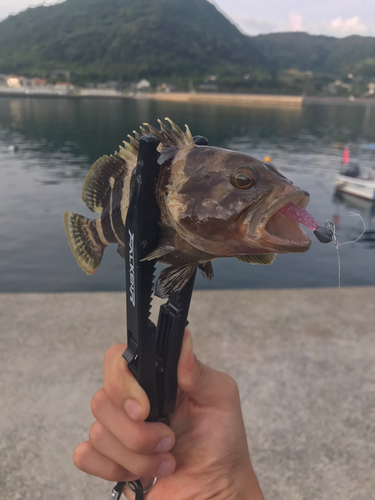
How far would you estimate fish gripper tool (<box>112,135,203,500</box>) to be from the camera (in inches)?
45.2

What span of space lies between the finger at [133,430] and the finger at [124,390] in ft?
0.20

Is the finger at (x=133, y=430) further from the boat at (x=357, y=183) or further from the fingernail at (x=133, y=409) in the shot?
the boat at (x=357, y=183)

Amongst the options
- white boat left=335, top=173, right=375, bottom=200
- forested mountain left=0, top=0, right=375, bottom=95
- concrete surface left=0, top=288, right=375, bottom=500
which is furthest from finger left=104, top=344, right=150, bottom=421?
forested mountain left=0, top=0, right=375, bottom=95

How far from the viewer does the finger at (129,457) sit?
156 cm

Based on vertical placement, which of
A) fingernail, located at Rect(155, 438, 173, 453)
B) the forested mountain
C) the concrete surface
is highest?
the forested mountain

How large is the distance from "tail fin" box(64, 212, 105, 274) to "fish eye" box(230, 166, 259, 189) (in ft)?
2.41

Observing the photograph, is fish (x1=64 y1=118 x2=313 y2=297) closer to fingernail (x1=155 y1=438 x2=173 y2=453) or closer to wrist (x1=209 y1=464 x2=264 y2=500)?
fingernail (x1=155 y1=438 x2=173 y2=453)

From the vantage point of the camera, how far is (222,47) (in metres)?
136

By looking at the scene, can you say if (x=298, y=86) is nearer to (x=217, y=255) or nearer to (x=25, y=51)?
(x=25, y=51)

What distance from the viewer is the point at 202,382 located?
5.65 ft

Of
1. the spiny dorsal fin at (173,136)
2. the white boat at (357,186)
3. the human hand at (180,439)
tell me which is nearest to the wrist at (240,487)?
the human hand at (180,439)

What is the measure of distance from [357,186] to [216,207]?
19.3 m

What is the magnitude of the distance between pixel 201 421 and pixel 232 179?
138 cm

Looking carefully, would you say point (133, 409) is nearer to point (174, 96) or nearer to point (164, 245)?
point (164, 245)
